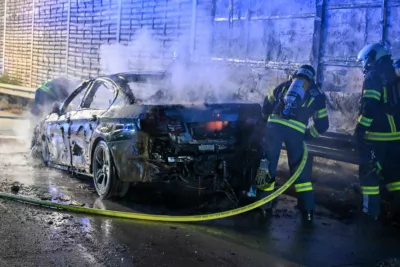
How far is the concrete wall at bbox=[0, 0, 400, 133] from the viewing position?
8875 mm

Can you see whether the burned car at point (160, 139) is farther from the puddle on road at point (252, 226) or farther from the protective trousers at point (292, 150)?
the puddle on road at point (252, 226)

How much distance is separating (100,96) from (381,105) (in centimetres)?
365

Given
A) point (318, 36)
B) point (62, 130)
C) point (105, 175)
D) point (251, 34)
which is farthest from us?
point (251, 34)

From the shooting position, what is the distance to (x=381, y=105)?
617 centimetres

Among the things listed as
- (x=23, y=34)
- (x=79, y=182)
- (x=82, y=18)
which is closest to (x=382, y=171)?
(x=79, y=182)

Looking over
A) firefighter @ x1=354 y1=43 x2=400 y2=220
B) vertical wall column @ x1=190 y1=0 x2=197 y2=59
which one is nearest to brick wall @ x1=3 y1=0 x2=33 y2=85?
vertical wall column @ x1=190 y1=0 x2=197 y2=59

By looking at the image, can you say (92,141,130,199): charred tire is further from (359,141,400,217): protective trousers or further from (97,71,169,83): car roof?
(359,141,400,217): protective trousers

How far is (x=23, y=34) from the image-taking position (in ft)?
69.7

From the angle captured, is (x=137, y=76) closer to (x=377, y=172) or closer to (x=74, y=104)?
(x=74, y=104)

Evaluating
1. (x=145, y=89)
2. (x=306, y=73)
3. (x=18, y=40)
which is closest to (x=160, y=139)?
→ (x=145, y=89)

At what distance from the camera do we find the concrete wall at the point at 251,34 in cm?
888

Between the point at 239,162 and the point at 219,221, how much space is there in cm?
82

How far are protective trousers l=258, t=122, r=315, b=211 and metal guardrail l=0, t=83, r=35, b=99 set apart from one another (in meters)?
12.7

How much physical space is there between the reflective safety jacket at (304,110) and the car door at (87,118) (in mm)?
1975
